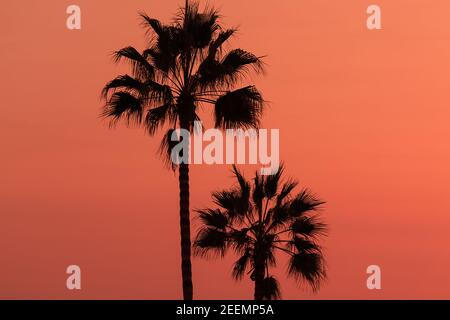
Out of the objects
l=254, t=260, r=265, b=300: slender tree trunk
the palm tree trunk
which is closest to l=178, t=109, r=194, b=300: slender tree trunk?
the palm tree trunk

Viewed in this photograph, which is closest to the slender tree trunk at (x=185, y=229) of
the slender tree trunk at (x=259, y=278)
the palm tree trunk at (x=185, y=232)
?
the palm tree trunk at (x=185, y=232)

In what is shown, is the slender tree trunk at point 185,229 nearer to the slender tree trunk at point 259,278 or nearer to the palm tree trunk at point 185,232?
the palm tree trunk at point 185,232

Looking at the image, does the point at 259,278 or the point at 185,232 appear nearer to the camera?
the point at 185,232

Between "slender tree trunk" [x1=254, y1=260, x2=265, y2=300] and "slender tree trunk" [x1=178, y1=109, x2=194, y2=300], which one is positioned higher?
"slender tree trunk" [x1=178, y1=109, x2=194, y2=300]

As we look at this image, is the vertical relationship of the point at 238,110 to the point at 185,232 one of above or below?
above

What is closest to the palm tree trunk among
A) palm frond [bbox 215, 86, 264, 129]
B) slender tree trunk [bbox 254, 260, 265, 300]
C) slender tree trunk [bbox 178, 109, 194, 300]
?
slender tree trunk [bbox 178, 109, 194, 300]

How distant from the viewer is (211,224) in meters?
51.0

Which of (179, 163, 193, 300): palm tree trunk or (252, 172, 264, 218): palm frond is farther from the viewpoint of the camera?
(252, 172, 264, 218): palm frond

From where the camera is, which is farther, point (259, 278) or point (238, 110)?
point (259, 278)

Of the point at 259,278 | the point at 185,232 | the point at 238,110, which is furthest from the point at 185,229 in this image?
the point at 259,278

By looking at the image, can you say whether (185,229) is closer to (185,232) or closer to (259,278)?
(185,232)

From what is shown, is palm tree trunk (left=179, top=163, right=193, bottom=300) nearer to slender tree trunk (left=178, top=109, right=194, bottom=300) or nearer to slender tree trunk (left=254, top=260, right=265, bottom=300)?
slender tree trunk (left=178, top=109, right=194, bottom=300)
